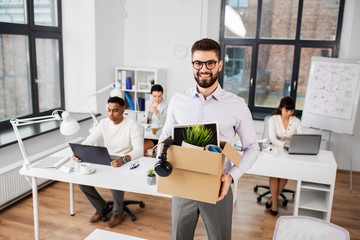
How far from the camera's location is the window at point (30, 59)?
4176mm

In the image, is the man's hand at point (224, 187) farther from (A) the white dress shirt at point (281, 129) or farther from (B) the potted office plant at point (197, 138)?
(A) the white dress shirt at point (281, 129)

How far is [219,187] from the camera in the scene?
1.57 metres

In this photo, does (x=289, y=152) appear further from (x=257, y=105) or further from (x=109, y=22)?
(x=109, y=22)

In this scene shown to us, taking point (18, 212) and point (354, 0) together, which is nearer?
point (18, 212)

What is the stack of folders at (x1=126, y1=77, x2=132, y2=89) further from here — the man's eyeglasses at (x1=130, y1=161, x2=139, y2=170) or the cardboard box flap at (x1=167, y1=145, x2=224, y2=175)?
the cardboard box flap at (x1=167, y1=145, x2=224, y2=175)

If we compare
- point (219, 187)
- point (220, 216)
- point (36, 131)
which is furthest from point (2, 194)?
point (219, 187)

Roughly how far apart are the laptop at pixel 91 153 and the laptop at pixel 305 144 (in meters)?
1.92

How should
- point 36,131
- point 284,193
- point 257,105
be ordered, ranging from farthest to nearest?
point 257,105 → point 284,193 → point 36,131

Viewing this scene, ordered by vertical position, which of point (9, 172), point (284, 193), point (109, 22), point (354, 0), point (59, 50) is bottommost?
point (284, 193)

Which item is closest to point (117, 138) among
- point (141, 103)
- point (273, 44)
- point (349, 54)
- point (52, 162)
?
point (52, 162)

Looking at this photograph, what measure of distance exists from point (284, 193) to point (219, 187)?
10.7 feet

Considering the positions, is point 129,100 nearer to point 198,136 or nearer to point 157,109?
point 157,109

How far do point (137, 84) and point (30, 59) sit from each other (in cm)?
170

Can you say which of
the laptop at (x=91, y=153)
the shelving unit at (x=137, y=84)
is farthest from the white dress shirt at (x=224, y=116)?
the shelving unit at (x=137, y=84)
